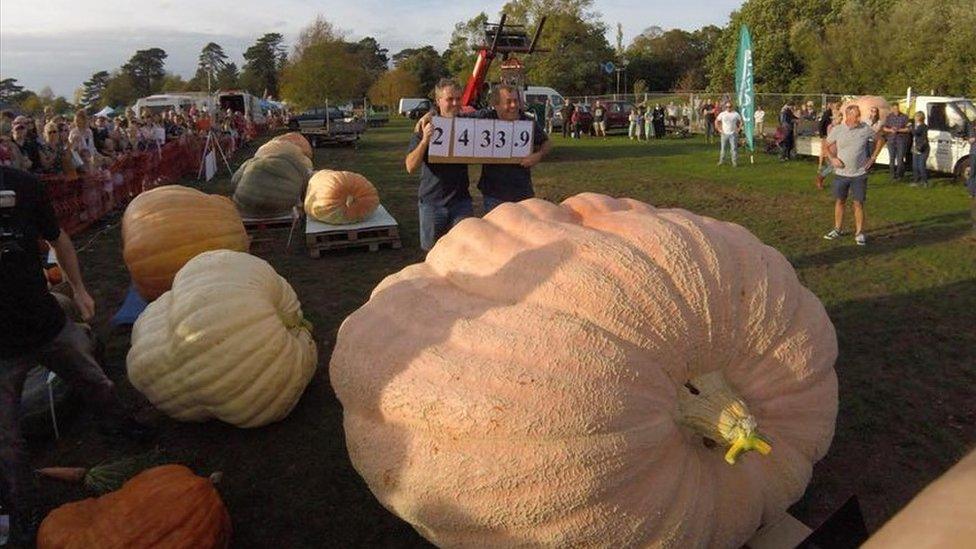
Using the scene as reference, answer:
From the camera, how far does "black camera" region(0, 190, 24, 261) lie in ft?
9.80

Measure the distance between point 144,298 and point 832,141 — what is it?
307 inches

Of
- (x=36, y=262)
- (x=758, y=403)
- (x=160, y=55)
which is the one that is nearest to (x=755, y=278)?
(x=758, y=403)

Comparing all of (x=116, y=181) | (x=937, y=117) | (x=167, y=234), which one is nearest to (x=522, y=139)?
(x=167, y=234)

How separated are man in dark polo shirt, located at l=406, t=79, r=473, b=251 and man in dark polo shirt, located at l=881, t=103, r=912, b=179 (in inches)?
470

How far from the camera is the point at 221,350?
3719 mm

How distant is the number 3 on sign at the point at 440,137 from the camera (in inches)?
200

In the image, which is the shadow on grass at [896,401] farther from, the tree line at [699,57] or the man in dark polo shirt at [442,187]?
the tree line at [699,57]

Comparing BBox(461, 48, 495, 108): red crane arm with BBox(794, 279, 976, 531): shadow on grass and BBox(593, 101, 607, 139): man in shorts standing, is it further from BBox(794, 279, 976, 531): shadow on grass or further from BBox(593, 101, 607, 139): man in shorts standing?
BBox(794, 279, 976, 531): shadow on grass

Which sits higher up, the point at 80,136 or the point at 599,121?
the point at 599,121

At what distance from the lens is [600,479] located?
2.18 metres

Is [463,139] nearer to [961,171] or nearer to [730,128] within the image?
[961,171]

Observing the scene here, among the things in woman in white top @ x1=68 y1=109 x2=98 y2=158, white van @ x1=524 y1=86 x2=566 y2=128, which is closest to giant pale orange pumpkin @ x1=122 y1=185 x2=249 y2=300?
woman in white top @ x1=68 y1=109 x2=98 y2=158

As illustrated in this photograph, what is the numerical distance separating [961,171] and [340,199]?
12.2 meters

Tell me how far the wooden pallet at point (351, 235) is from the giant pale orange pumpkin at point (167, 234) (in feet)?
5.98
